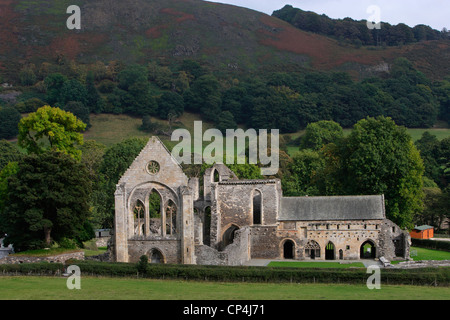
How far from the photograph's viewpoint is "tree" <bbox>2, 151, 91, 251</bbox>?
165 ft

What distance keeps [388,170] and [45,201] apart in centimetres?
3399

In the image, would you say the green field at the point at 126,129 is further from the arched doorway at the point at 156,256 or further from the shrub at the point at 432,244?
the arched doorway at the point at 156,256

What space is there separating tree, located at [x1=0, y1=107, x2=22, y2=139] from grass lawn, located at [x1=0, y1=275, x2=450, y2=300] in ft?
283

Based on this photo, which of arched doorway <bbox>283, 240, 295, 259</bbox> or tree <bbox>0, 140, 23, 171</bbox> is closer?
arched doorway <bbox>283, 240, 295, 259</bbox>

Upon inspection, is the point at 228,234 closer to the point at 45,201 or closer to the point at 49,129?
the point at 45,201

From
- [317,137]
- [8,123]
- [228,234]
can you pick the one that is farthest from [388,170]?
[8,123]

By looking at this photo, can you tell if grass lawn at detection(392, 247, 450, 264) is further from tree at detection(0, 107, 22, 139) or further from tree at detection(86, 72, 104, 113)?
tree at detection(86, 72, 104, 113)

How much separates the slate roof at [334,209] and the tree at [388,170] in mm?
6187

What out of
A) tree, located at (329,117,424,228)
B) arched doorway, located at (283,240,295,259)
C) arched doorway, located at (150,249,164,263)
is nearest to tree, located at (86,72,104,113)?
tree, located at (329,117,424,228)

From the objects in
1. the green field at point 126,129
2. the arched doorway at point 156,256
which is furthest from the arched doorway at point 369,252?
the green field at point 126,129

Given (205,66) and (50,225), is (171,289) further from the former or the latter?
(205,66)

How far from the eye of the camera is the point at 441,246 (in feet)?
217

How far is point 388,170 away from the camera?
66625mm
